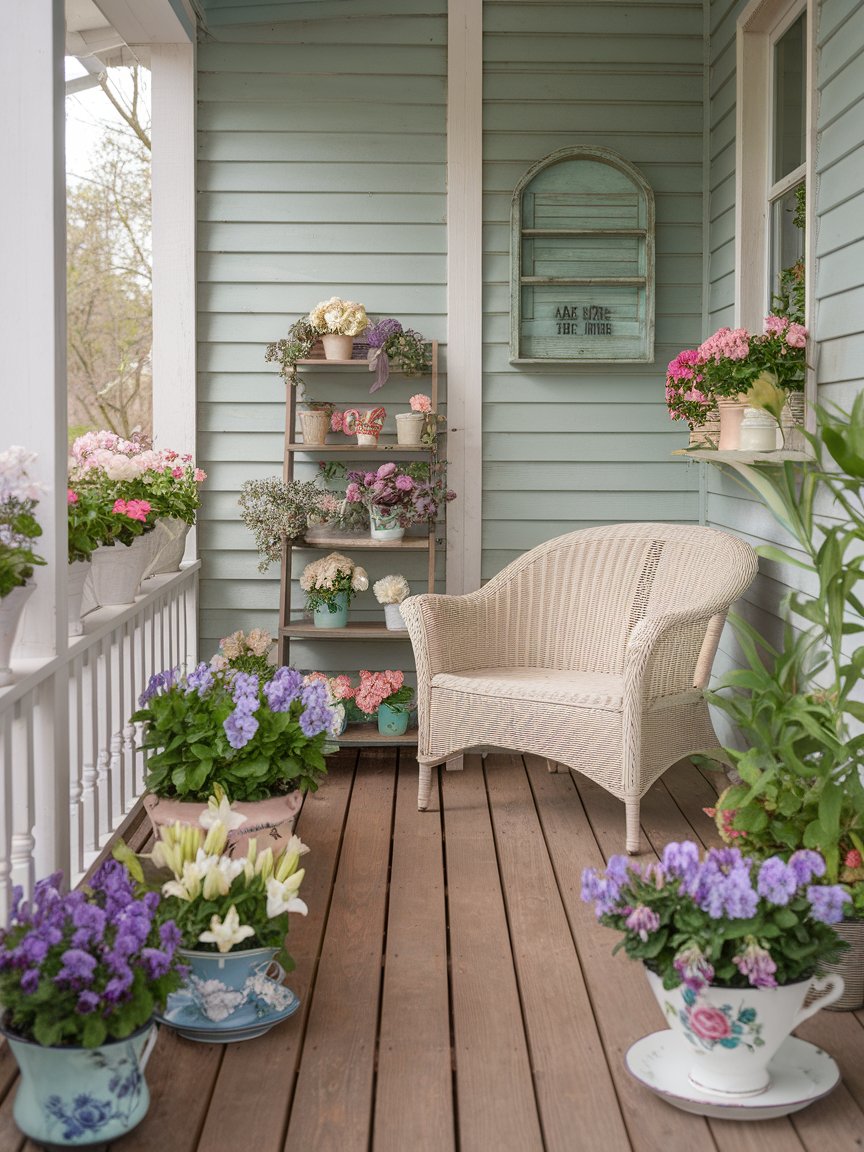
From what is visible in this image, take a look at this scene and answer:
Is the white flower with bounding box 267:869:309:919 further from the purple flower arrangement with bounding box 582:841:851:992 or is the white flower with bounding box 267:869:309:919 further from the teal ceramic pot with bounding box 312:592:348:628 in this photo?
the teal ceramic pot with bounding box 312:592:348:628

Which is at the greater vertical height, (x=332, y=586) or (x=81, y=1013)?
(x=332, y=586)

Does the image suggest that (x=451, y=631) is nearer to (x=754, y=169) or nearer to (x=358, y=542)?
(x=358, y=542)

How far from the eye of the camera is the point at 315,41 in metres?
4.72

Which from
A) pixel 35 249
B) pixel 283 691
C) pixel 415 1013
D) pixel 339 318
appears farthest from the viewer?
pixel 339 318

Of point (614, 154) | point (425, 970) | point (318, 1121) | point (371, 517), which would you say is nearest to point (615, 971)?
point (425, 970)

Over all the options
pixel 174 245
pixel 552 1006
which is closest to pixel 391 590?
pixel 174 245

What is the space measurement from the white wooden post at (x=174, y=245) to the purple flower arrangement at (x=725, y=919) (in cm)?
305

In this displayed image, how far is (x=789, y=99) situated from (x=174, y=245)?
2.25 meters

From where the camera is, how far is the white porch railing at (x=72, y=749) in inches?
101

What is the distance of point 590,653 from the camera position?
4391 millimetres

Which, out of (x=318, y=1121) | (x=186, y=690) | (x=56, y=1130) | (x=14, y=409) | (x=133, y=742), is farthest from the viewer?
(x=133, y=742)

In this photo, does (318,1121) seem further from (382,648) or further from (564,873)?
(382,648)

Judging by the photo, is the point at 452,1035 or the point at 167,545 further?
the point at 167,545

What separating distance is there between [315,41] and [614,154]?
1204 millimetres
